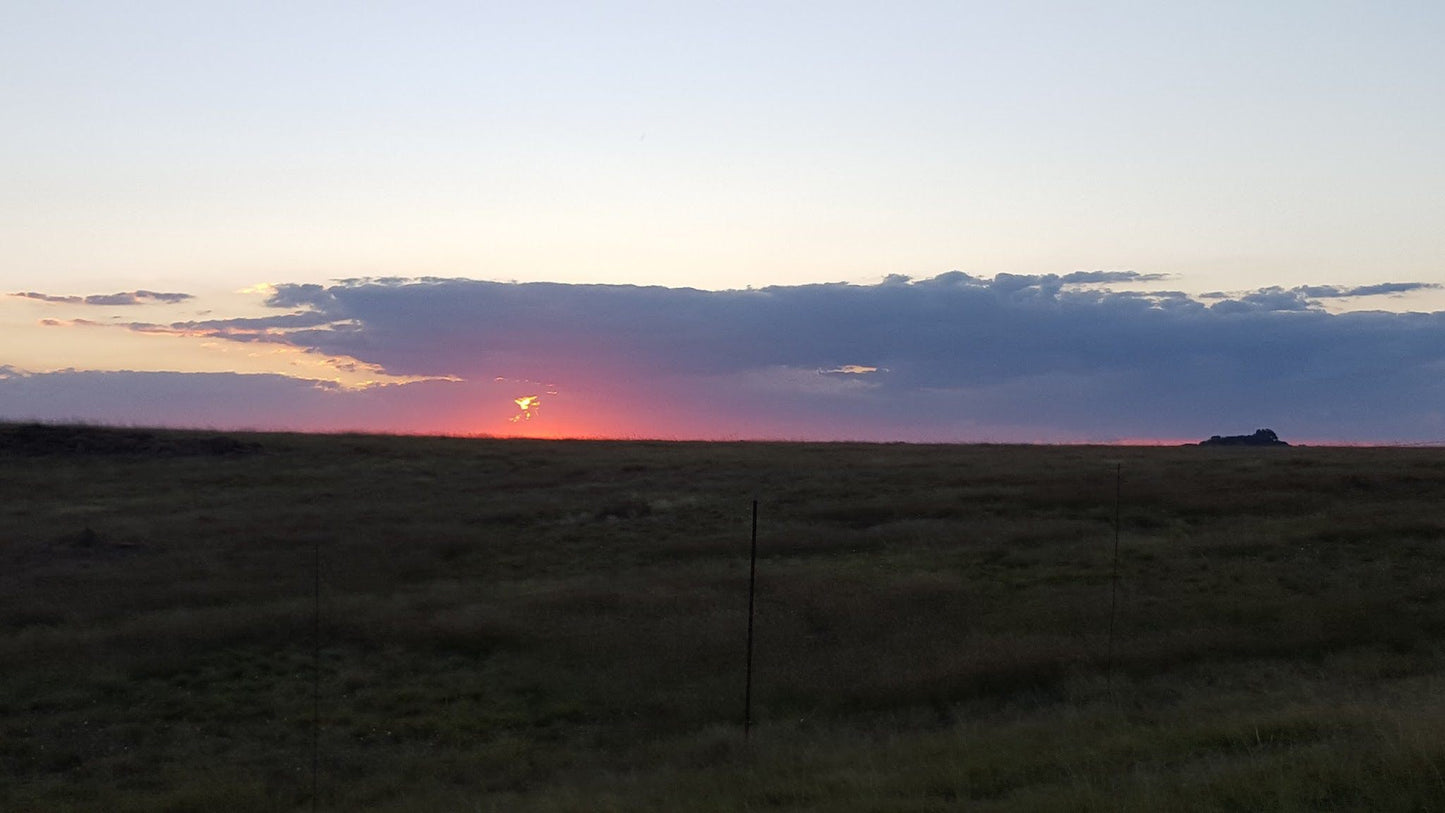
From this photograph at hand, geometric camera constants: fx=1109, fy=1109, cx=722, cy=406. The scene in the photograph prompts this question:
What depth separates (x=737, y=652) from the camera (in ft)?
65.4

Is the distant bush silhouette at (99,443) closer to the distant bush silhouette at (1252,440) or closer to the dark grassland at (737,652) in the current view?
the dark grassland at (737,652)

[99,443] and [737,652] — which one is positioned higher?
[99,443]

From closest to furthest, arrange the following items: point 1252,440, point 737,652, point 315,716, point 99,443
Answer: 1. point 315,716
2. point 737,652
3. point 99,443
4. point 1252,440

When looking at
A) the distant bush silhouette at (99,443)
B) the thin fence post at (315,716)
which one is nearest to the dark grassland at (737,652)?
the thin fence post at (315,716)

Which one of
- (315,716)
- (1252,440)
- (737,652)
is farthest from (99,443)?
(1252,440)

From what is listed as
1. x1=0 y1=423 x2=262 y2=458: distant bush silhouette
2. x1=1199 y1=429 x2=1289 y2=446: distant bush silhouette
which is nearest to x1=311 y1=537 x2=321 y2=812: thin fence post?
x1=0 y1=423 x2=262 y2=458: distant bush silhouette

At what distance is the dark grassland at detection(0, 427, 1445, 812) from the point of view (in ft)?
39.2

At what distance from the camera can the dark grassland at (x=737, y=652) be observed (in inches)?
471

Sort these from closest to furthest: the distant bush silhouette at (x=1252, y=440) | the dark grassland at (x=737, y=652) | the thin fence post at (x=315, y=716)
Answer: the dark grassland at (x=737, y=652) < the thin fence post at (x=315, y=716) < the distant bush silhouette at (x=1252, y=440)

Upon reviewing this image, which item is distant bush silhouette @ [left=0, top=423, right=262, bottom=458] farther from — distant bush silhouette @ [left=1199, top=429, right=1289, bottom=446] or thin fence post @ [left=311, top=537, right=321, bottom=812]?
distant bush silhouette @ [left=1199, top=429, right=1289, bottom=446]

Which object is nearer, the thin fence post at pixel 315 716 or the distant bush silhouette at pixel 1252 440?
the thin fence post at pixel 315 716

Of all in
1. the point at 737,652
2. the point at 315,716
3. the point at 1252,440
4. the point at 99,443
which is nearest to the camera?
the point at 315,716

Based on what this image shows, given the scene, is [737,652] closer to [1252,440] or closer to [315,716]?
[315,716]

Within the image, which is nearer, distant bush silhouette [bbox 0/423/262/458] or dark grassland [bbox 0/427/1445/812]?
dark grassland [bbox 0/427/1445/812]
